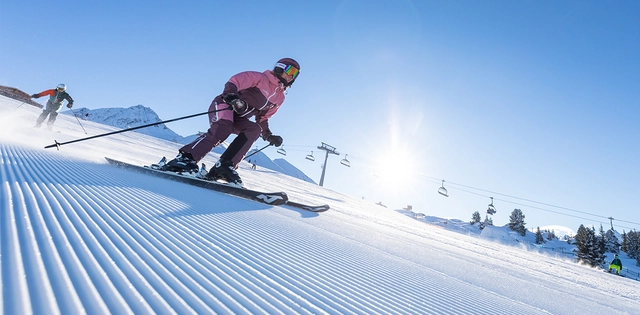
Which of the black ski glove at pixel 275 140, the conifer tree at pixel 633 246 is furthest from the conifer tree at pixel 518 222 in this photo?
the black ski glove at pixel 275 140

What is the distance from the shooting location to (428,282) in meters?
1.96

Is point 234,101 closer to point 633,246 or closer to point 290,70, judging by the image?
point 290,70

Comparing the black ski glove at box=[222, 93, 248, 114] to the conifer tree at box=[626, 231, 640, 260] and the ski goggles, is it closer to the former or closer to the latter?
the ski goggles

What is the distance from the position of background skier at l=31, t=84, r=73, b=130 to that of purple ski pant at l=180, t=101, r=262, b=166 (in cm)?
868

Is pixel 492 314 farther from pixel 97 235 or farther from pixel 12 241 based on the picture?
pixel 12 241

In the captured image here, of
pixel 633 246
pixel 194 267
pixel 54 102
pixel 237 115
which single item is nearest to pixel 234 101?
pixel 237 115

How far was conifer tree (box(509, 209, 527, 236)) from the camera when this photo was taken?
80.4 meters

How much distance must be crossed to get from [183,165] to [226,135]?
0.67 meters

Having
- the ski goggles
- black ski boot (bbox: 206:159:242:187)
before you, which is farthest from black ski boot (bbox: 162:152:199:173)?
the ski goggles

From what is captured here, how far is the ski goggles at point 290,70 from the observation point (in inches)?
173

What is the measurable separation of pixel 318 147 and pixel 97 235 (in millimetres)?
31180

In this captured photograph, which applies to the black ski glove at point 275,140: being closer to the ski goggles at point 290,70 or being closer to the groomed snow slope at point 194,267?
the ski goggles at point 290,70

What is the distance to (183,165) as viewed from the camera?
4.03 meters

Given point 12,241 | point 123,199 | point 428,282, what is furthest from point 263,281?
point 123,199
